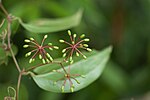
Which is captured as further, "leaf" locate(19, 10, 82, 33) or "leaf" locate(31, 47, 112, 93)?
"leaf" locate(19, 10, 82, 33)

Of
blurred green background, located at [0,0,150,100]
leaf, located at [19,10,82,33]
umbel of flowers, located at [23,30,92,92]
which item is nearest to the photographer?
umbel of flowers, located at [23,30,92,92]

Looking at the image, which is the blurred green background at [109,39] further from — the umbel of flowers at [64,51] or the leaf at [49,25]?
the umbel of flowers at [64,51]

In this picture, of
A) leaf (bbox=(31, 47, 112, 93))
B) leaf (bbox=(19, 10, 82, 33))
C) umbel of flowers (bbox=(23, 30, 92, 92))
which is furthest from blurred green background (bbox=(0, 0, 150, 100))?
Result: umbel of flowers (bbox=(23, 30, 92, 92))

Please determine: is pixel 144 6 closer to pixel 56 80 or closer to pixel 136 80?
pixel 136 80

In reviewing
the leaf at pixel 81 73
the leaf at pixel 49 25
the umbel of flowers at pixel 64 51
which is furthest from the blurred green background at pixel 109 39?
the umbel of flowers at pixel 64 51

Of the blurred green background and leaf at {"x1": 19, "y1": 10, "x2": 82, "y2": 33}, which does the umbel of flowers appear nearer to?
leaf at {"x1": 19, "y1": 10, "x2": 82, "y2": 33}
